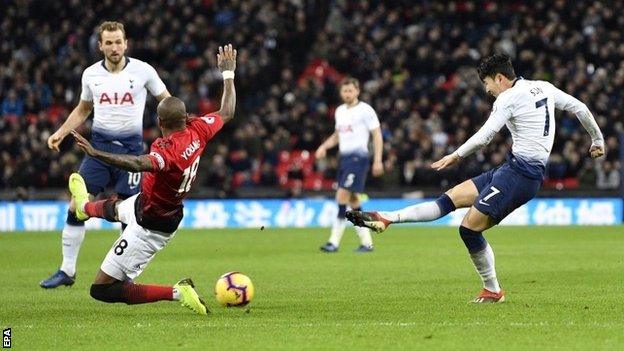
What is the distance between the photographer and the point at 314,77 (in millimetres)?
30906

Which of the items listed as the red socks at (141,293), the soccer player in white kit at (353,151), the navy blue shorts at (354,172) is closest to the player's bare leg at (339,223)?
the soccer player in white kit at (353,151)

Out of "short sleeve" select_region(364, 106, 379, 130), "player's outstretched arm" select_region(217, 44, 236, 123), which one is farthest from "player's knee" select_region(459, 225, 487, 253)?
"short sleeve" select_region(364, 106, 379, 130)

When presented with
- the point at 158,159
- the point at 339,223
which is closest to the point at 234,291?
the point at 158,159

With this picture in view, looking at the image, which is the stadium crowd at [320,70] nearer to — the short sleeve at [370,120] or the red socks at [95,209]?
the short sleeve at [370,120]

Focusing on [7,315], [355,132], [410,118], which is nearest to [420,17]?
[410,118]

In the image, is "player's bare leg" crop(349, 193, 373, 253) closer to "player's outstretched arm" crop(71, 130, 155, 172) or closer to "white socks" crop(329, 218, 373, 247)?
"white socks" crop(329, 218, 373, 247)

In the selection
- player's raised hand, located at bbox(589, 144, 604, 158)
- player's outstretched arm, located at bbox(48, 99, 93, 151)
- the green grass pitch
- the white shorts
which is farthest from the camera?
player's outstretched arm, located at bbox(48, 99, 93, 151)

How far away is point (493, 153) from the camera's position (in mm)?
28000

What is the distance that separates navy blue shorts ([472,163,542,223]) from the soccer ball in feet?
7.23

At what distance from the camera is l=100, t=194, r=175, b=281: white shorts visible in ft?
32.8

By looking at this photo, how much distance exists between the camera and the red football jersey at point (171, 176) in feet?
31.5

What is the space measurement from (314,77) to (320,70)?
12.9 inches

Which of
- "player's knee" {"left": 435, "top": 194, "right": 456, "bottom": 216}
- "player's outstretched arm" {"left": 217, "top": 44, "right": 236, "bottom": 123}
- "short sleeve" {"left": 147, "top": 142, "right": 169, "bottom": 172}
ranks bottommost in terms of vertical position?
"player's knee" {"left": 435, "top": 194, "right": 456, "bottom": 216}

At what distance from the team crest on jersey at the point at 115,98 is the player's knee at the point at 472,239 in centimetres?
412
